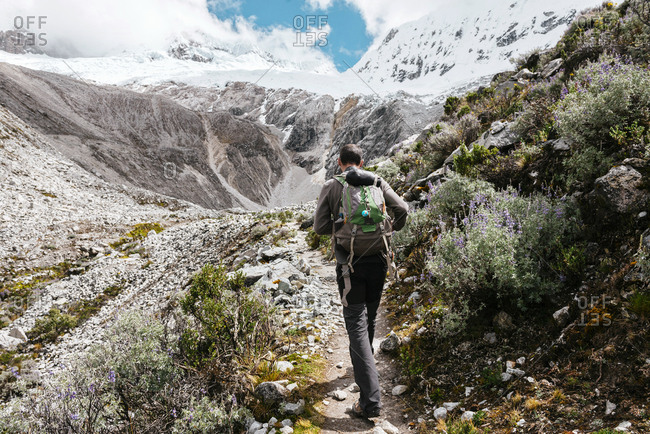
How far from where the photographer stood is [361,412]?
381 centimetres

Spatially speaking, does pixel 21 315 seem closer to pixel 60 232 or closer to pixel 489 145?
pixel 60 232

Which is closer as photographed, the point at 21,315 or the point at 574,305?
the point at 574,305

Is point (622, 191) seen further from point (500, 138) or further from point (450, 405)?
point (500, 138)

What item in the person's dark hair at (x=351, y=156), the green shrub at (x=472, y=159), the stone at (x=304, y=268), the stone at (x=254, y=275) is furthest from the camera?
the stone at (x=304, y=268)

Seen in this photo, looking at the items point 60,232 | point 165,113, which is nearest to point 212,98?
point 165,113

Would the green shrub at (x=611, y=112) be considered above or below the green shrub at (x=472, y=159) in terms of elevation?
below

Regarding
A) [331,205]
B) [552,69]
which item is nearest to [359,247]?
[331,205]

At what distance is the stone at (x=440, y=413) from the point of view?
3409mm

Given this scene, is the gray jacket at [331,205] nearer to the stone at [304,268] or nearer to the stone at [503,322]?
the stone at [503,322]

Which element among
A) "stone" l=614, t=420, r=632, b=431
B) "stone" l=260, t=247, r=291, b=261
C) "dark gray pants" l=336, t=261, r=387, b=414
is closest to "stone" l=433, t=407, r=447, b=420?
"dark gray pants" l=336, t=261, r=387, b=414

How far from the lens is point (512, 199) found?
17.4 feet

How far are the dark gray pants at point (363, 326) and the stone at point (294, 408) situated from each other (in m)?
0.68

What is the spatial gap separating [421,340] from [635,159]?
3486 mm

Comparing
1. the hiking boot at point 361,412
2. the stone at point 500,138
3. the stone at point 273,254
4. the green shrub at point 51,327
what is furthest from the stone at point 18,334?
the stone at point 500,138
